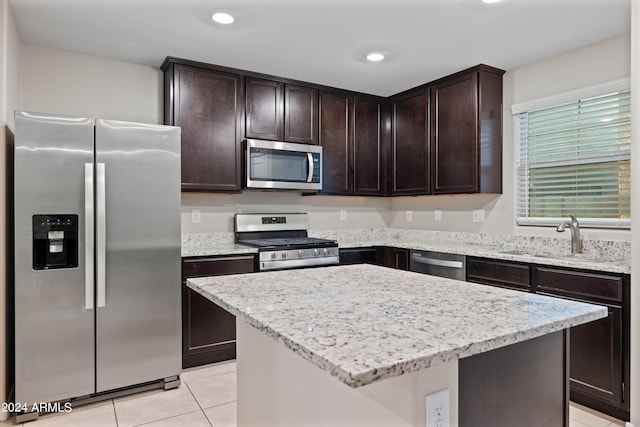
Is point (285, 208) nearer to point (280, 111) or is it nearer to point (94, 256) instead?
point (280, 111)

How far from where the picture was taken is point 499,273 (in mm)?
2936

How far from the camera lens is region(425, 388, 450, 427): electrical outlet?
0.91 metres

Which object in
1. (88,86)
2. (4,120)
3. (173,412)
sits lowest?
(173,412)

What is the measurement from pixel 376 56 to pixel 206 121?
57.7 inches

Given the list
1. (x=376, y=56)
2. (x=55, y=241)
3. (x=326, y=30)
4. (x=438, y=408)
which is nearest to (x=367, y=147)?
(x=376, y=56)

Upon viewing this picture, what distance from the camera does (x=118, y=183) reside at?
2.58 metres

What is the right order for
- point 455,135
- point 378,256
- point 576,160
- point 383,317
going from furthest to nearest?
point 378,256 < point 455,135 < point 576,160 < point 383,317

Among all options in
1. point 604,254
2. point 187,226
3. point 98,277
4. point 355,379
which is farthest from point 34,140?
point 604,254

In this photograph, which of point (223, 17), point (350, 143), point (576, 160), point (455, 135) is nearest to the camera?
point (223, 17)

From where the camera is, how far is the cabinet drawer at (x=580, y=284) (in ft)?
7.66

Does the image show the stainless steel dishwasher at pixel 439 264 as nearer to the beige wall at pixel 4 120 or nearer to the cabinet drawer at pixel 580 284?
the cabinet drawer at pixel 580 284

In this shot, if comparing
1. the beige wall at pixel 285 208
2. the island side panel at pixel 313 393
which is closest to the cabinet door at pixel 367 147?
the beige wall at pixel 285 208

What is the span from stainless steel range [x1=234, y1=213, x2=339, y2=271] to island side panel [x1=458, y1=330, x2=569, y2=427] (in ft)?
7.60

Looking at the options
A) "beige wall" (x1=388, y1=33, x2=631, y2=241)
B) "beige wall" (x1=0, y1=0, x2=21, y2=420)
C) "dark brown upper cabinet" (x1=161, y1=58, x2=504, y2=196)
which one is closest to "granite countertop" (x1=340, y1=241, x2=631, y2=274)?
"beige wall" (x1=388, y1=33, x2=631, y2=241)
